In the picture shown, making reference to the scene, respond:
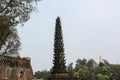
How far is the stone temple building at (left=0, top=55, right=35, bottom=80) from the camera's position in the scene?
27.7 meters

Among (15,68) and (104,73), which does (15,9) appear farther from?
(104,73)

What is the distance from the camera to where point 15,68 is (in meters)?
29.4

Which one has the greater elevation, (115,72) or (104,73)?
(115,72)

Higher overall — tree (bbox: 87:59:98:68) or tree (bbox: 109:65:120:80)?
tree (bbox: 87:59:98:68)

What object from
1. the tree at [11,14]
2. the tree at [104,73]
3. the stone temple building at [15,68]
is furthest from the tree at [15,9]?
the tree at [104,73]

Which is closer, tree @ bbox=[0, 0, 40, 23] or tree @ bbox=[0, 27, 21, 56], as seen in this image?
tree @ bbox=[0, 0, 40, 23]

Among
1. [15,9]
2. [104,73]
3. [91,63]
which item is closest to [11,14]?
[15,9]

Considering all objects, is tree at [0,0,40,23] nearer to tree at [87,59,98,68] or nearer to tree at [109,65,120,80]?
tree at [109,65,120,80]

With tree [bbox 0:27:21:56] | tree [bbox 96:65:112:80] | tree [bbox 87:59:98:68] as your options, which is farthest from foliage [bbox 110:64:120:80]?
tree [bbox 0:27:21:56]

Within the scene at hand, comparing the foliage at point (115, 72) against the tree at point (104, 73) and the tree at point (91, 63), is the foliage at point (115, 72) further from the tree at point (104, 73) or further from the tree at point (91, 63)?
the tree at point (91, 63)

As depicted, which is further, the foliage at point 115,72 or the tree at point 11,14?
the foliage at point 115,72

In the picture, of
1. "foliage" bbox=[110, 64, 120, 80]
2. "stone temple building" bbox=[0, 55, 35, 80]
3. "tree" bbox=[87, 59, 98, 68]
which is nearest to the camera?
"stone temple building" bbox=[0, 55, 35, 80]

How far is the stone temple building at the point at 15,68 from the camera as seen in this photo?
2773 centimetres

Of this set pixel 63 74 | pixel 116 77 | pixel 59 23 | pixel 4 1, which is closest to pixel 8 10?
pixel 4 1
